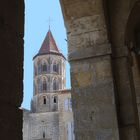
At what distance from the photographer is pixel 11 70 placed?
205cm

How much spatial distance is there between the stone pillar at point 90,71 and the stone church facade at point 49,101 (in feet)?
119

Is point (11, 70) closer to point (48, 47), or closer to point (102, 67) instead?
point (102, 67)

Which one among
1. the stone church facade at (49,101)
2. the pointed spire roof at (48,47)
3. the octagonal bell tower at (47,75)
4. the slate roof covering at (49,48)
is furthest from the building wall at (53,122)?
the pointed spire roof at (48,47)

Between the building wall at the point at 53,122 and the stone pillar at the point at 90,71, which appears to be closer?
the stone pillar at the point at 90,71

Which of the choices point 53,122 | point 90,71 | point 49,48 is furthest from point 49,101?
point 90,71

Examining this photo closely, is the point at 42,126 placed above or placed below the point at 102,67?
above

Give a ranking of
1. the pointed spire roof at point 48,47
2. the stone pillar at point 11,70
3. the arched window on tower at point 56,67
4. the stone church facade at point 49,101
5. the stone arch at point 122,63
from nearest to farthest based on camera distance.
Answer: the stone pillar at point 11,70
the stone arch at point 122,63
the stone church facade at point 49,101
the arched window on tower at point 56,67
the pointed spire roof at point 48,47

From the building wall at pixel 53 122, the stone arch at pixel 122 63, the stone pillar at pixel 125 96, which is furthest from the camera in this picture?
the building wall at pixel 53 122

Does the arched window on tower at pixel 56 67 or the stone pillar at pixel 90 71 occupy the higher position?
the arched window on tower at pixel 56 67

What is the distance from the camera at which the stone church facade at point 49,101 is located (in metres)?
42.3

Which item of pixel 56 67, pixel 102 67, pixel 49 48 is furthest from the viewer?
pixel 49 48

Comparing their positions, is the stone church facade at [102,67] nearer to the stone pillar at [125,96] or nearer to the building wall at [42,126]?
the stone pillar at [125,96]

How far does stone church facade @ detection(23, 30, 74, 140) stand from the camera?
4228 cm

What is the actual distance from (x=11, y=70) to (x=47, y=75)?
51.2 m
